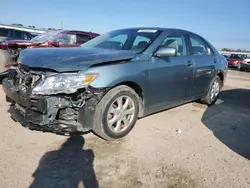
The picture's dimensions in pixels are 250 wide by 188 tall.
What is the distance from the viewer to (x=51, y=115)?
2.87 m

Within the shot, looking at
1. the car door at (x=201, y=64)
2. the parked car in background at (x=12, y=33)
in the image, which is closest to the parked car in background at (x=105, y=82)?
the car door at (x=201, y=64)

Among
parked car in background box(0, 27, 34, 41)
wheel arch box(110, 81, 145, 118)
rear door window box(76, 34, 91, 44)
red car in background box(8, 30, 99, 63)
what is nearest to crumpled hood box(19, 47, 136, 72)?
wheel arch box(110, 81, 145, 118)

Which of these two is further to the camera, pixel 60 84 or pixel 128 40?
pixel 128 40

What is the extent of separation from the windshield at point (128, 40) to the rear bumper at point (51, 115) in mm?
1380

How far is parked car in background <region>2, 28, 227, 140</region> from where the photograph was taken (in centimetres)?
288

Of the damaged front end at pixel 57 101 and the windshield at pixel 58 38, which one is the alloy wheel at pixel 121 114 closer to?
the damaged front end at pixel 57 101

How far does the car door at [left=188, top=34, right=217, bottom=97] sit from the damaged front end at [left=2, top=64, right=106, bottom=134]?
235 cm

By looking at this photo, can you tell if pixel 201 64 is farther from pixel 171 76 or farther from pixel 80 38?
pixel 80 38

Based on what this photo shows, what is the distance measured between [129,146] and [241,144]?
164 cm

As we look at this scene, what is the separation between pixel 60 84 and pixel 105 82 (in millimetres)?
551

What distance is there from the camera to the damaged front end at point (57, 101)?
2832mm

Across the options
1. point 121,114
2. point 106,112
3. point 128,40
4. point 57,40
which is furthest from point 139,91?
point 57,40

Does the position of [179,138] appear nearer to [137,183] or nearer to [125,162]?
[125,162]

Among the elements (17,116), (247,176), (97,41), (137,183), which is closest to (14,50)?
(97,41)
